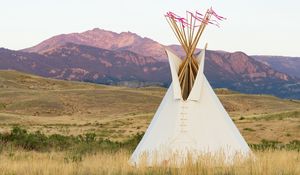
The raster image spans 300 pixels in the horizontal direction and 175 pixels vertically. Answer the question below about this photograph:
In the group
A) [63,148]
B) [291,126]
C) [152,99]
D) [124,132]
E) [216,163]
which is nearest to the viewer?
[216,163]

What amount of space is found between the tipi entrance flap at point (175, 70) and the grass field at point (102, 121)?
2.07 metres

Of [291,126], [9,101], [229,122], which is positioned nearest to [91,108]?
[9,101]

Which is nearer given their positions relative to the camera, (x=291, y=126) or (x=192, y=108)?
(x=192, y=108)

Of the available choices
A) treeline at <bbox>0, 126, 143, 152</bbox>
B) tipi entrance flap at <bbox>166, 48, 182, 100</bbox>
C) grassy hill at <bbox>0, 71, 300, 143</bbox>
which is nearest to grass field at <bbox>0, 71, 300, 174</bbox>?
grassy hill at <bbox>0, 71, 300, 143</bbox>

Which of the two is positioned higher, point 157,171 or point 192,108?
point 192,108

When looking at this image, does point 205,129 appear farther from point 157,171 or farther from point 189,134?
point 157,171

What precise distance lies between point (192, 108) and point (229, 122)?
3.52 ft

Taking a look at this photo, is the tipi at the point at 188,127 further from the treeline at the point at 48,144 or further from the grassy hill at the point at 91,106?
the grassy hill at the point at 91,106

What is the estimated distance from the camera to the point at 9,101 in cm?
7294

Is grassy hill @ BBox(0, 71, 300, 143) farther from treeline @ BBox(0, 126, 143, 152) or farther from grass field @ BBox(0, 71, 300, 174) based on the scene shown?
treeline @ BBox(0, 126, 143, 152)

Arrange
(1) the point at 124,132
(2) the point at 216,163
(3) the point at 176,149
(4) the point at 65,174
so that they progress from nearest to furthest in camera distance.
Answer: (4) the point at 65,174 < (2) the point at 216,163 < (3) the point at 176,149 < (1) the point at 124,132

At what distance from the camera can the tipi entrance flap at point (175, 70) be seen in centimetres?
1285

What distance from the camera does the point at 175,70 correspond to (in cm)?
1333

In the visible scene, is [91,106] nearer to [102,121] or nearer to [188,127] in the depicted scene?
[102,121]
